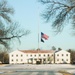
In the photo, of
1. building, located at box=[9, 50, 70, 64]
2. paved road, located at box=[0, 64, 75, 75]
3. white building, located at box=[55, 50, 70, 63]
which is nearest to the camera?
paved road, located at box=[0, 64, 75, 75]

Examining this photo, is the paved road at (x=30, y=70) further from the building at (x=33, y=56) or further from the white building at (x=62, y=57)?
the white building at (x=62, y=57)

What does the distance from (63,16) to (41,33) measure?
211ft

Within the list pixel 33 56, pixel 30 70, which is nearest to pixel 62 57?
pixel 33 56

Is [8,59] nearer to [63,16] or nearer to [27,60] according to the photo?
[27,60]

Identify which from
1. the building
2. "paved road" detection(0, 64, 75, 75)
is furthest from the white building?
"paved road" detection(0, 64, 75, 75)

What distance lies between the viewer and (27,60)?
164 meters

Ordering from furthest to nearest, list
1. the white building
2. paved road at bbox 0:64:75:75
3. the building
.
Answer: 1. the white building
2. the building
3. paved road at bbox 0:64:75:75

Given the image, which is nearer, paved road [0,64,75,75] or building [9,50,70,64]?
paved road [0,64,75,75]

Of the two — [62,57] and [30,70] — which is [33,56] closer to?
[62,57]

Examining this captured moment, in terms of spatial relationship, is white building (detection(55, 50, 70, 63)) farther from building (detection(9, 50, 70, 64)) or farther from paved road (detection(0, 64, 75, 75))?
paved road (detection(0, 64, 75, 75))

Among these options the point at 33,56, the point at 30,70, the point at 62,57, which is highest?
the point at 33,56

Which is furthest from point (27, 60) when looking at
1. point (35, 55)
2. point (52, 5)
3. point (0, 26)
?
point (52, 5)

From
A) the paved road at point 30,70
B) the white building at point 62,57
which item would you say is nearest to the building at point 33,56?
the white building at point 62,57

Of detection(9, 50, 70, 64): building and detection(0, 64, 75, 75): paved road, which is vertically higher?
detection(9, 50, 70, 64): building
